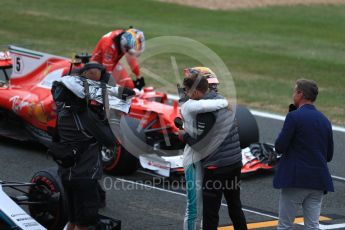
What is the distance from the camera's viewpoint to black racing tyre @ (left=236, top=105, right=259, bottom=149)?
10.9 meters

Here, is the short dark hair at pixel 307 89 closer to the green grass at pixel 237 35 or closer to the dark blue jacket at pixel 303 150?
the dark blue jacket at pixel 303 150

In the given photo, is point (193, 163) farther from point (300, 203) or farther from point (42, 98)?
point (42, 98)

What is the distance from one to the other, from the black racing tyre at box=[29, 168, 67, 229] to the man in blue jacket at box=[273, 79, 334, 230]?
2.00 m

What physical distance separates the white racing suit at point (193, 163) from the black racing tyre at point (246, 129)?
3.36m

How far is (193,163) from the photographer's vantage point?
7.46 m

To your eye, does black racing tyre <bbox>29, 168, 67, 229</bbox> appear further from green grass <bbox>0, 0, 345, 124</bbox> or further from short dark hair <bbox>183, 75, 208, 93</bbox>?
green grass <bbox>0, 0, 345, 124</bbox>

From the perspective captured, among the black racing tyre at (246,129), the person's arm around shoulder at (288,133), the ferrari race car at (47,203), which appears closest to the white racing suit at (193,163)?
the person's arm around shoulder at (288,133)

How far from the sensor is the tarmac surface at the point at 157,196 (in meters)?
8.78

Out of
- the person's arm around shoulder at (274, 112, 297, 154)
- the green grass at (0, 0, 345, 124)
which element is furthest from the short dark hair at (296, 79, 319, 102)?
the green grass at (0, 0, 345, 124)

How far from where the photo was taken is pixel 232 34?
910 inches

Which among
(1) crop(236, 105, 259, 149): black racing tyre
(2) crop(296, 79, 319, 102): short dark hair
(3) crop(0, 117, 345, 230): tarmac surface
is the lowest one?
(3) crop(0, 117, 345, 230): tarmac surface

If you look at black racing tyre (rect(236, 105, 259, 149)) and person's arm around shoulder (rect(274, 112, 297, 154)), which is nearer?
person's arm around shoulder (rect(274, 112, 297, 154))

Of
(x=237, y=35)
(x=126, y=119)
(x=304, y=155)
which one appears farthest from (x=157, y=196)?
(x=237, y=35)

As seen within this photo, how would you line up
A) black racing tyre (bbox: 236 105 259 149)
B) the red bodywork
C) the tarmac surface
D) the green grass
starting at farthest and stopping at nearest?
the green grass
black racing tyre (bbox: 236 105 259 149)
the red bodywork
the tarmac surface
